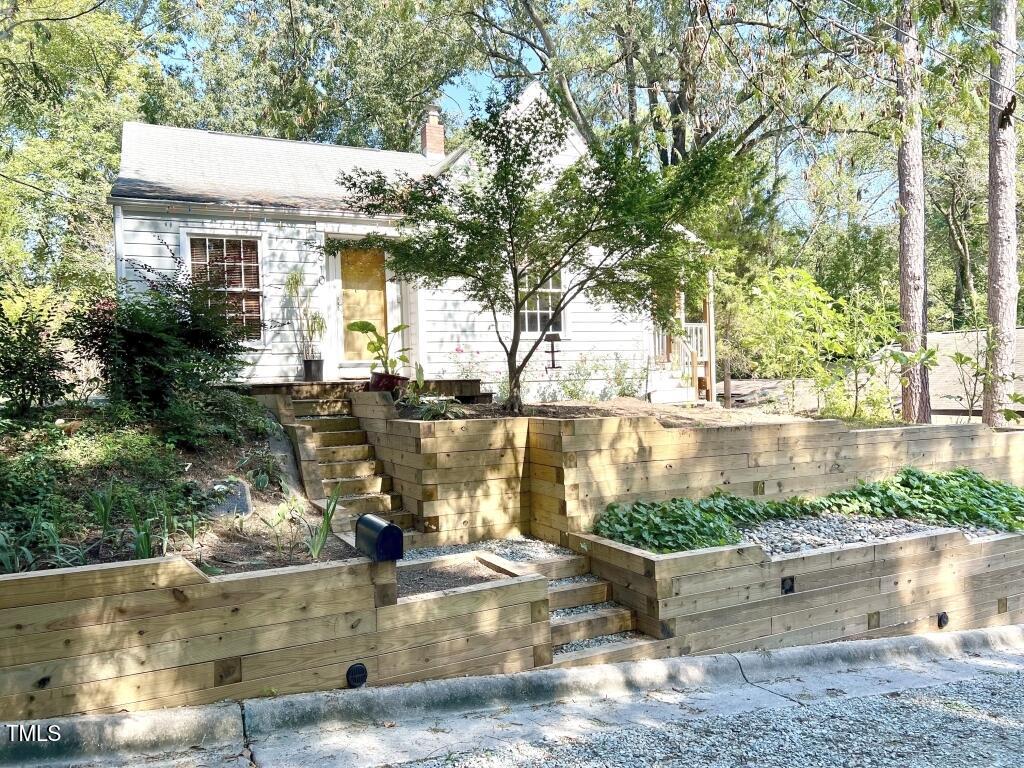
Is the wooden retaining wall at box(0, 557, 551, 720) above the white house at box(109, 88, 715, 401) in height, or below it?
below

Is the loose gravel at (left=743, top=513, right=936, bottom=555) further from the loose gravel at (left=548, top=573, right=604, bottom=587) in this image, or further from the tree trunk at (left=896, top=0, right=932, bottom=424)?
the tree trunk at (left=896, top=0, right=932, bottom=424)

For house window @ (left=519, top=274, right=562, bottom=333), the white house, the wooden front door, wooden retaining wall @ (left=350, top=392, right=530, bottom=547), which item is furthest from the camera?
house window @ (left=519, top=274, right=562, bottom=333)

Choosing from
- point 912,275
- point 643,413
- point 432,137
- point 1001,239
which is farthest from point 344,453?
point 1001,239

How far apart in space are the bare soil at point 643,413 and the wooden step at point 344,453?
0.93 m

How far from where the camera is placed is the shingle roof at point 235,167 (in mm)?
9242

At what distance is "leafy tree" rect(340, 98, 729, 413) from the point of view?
5910 mm

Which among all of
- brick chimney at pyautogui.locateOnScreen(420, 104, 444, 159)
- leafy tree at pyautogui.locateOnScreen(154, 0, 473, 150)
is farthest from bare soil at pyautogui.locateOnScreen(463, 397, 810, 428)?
leafy tree at pyautogui.locateOnScreen(154, 0, 473, 150)

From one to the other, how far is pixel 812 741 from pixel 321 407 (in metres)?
4.97

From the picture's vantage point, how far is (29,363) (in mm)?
4980

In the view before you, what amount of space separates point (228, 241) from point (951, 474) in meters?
9.09

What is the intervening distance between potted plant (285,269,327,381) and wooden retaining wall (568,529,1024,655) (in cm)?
587

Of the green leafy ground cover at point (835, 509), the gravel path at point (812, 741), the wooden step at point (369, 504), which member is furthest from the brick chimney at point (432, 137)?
Result: the gravel path at point (812, 741)

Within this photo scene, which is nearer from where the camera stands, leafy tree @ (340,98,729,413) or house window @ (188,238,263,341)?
leafy tree @ (340,98,729,413)

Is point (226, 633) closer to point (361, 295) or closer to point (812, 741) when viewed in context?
point (812, 741)
